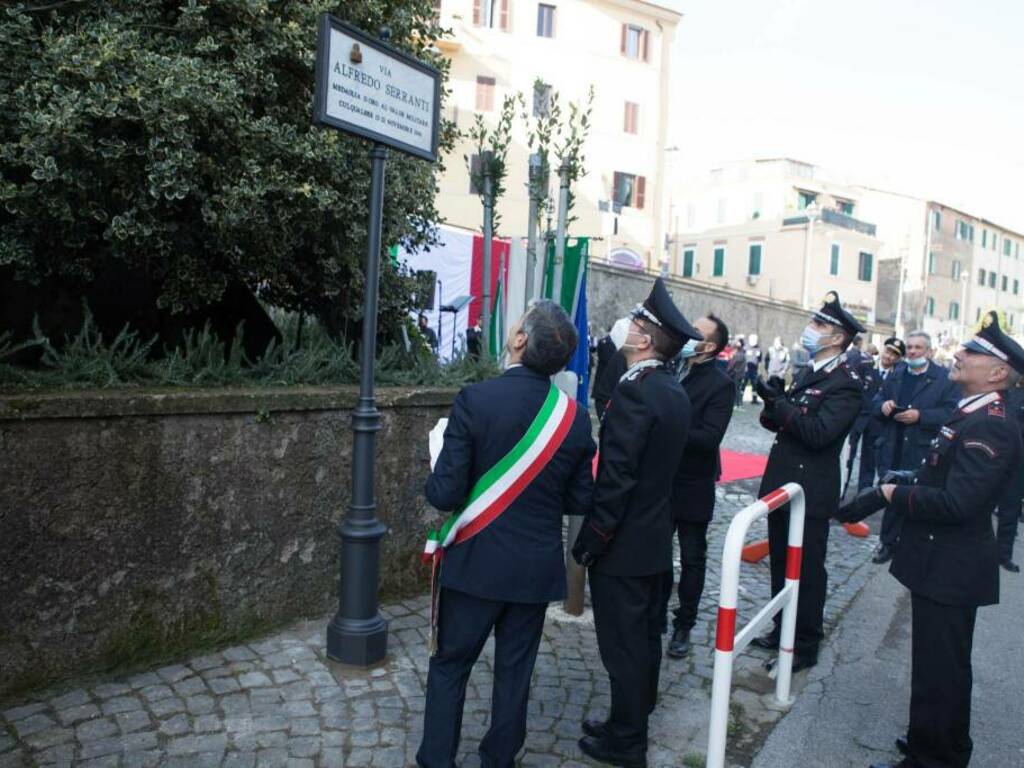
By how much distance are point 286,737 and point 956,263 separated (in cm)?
6560

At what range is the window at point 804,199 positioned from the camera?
49.8 m

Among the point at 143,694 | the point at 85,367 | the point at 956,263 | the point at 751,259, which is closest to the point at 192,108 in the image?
the point at 85,367

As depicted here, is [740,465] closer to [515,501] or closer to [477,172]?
[477,172]

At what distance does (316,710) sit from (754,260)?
46335 mm

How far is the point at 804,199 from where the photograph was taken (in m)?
50.5

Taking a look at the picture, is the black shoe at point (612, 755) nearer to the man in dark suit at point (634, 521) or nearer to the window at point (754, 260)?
the man in dark suit at point (634, 521)

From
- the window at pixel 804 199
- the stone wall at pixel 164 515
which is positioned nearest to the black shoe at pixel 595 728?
the stone wall at pixel 164 515

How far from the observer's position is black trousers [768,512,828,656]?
4.50 metres

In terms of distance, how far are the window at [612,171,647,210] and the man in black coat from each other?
29.7m

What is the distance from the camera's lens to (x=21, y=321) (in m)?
4.99

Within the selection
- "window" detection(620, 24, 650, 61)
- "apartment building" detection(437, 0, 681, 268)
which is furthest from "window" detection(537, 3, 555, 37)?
"window" detection(620, 24, 650, 61)

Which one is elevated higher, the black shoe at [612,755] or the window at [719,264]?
the window at [719,264]

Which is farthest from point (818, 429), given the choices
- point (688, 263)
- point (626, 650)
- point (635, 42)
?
point (688, 263)

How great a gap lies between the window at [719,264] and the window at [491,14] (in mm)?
22091
